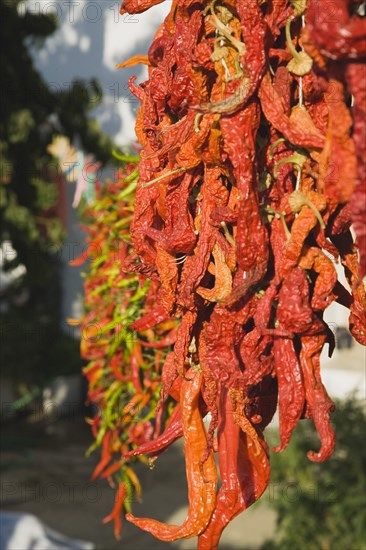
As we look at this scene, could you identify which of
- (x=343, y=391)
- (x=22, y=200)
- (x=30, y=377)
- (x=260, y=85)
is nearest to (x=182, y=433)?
(x=260, y=85)

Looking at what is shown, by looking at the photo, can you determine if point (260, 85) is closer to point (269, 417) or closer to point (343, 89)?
point (343, 89)

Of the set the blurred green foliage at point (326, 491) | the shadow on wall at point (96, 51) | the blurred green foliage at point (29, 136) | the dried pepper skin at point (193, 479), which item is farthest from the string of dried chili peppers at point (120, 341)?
the shadow on wall at point (96, 51)

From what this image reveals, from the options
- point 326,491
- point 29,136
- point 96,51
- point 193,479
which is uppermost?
point 96,51

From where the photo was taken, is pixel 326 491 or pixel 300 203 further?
pixel 326 491

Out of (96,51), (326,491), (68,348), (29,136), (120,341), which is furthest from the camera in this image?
(68,348)

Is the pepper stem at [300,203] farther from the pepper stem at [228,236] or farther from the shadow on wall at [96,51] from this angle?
the shadow on wall at [96,51]

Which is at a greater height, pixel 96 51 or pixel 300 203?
pixel 96 51

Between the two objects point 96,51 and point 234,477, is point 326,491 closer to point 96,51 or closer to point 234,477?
point 234,477

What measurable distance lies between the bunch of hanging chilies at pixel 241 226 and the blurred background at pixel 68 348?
2.04m

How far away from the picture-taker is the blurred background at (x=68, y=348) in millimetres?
3617

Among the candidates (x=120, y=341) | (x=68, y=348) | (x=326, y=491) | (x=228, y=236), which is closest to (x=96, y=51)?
(x=68, y=348)

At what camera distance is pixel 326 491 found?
3627 mm

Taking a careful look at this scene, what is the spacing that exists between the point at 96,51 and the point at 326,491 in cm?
521

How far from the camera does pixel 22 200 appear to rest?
20.4 ft
